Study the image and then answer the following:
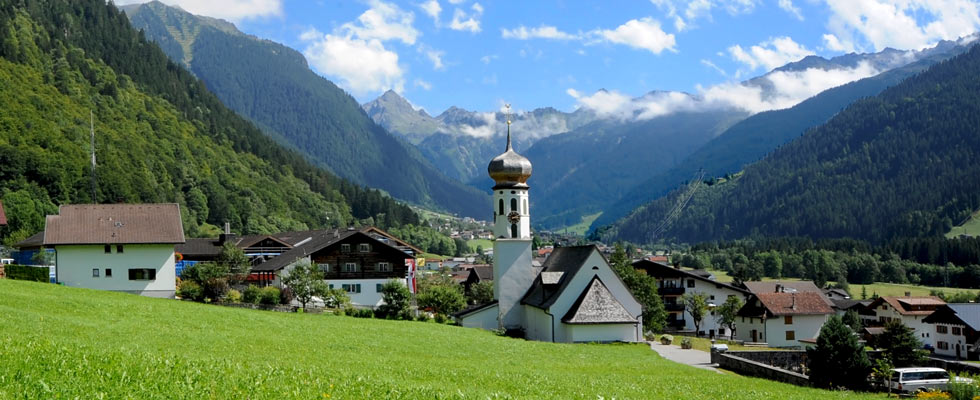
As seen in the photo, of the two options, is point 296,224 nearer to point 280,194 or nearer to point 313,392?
point 280,194

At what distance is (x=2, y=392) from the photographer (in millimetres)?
13836

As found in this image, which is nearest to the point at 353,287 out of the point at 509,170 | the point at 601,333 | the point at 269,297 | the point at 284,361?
the point at 269,297

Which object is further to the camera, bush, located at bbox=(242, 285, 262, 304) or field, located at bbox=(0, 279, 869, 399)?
bush, located at bbox=(242, 285, 262, 304)

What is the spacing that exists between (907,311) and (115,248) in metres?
93.0

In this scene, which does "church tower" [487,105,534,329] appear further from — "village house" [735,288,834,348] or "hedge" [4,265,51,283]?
"hedge" [4,265,51,283]

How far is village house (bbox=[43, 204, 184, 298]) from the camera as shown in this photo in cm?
6588

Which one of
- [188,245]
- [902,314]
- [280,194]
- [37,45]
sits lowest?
[902,314]

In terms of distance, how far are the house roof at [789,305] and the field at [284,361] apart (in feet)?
103

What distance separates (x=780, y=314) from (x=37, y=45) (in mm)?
155223

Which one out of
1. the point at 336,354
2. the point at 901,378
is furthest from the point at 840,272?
the point at 336,354

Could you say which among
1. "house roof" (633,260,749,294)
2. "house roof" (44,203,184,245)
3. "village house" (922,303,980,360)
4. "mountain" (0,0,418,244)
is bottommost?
"village house" (922,303,980,360)

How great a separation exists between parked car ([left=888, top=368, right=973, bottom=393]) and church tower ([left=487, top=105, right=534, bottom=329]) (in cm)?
3234

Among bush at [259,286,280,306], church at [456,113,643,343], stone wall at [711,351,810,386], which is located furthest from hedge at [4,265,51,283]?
stone wall at [711,351,810,386]

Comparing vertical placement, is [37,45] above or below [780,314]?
above
